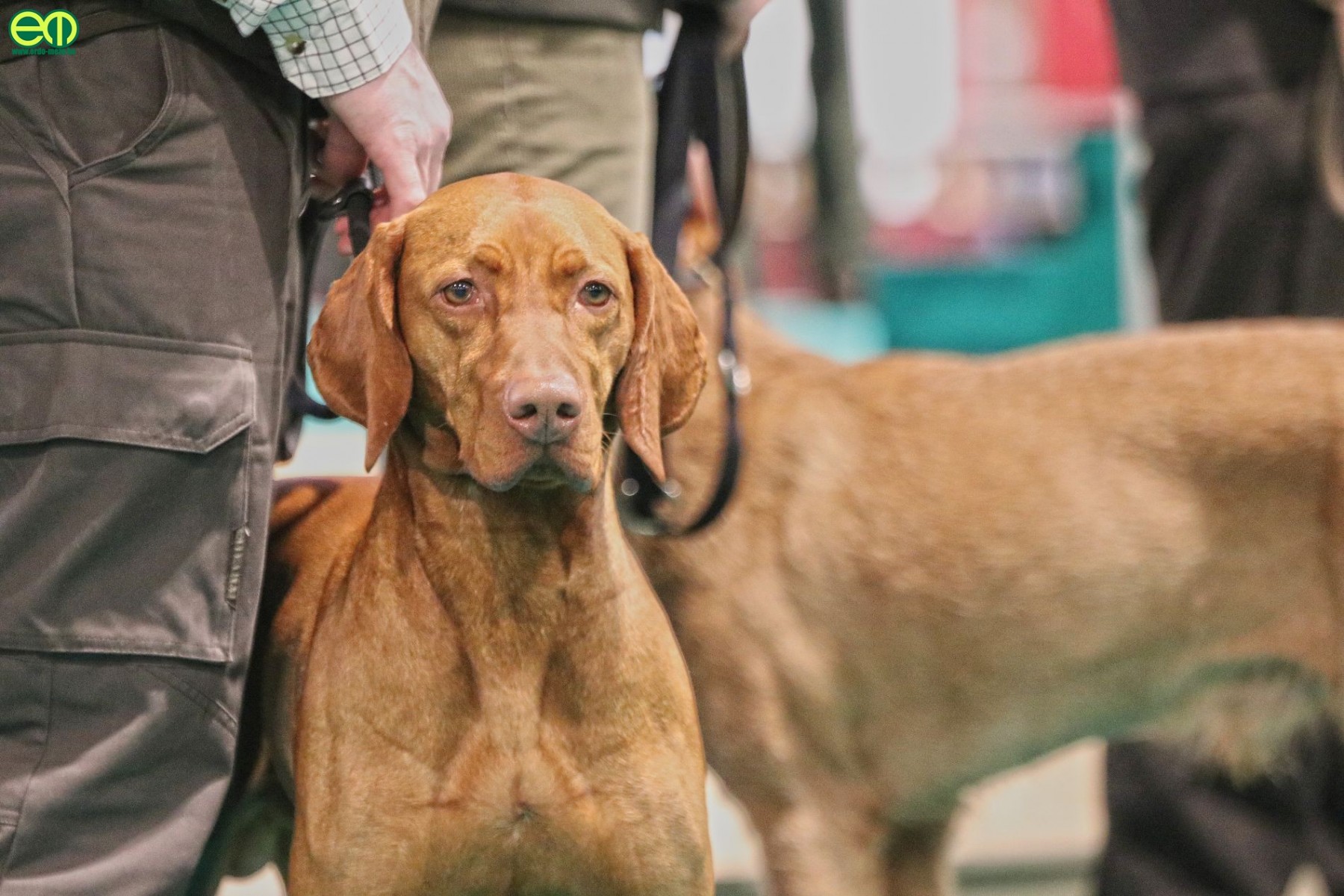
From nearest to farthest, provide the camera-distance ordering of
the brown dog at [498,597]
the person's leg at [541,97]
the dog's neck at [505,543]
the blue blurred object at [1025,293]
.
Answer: the brown dog at [498,597] → the dog's neck at [505,543] → the person's leg at [541,97] → the blue blurred object at [1025,293]

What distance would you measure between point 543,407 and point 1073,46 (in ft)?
22.9

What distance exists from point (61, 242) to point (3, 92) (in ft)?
0.55

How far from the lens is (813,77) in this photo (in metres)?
6.25

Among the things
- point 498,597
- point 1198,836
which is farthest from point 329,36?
point 1198,836

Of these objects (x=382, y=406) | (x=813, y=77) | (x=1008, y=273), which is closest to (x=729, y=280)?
(x=382, y=406)

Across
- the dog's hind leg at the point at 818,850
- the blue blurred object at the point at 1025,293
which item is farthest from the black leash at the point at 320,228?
the blue blurred object at the point at 1025,293

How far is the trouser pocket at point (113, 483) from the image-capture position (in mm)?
1790

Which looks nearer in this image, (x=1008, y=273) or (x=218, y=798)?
(x=218, y=798)

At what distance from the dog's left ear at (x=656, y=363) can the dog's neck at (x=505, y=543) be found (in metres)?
0.08

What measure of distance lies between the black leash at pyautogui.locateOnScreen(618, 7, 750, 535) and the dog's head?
2.01 ft

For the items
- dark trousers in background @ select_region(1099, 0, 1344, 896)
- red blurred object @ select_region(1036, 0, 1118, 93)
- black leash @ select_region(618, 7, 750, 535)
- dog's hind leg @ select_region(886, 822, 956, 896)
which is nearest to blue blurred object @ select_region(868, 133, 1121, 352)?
red blurred object @ select_region(1036, 0, 1118, 93)

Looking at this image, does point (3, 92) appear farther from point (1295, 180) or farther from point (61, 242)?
point (1295, 180)

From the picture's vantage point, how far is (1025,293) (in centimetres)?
673

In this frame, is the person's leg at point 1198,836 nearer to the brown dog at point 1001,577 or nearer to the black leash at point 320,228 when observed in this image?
the brown dog at point 1001,577
